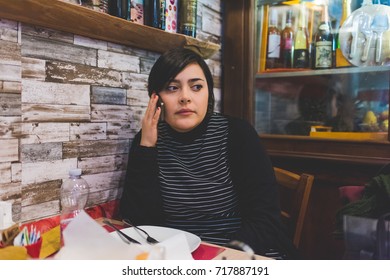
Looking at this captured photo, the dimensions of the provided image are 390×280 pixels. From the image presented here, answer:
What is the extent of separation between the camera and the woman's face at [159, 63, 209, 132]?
118 centimetres

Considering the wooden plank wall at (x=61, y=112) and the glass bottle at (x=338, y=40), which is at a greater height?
the glass bottle at (x=338, y=40)

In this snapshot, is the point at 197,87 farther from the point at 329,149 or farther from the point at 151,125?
the point at 329,149

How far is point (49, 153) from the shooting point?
1078 mm

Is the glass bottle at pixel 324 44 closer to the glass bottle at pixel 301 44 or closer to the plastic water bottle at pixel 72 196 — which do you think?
the glass bottle at pixel 301 44

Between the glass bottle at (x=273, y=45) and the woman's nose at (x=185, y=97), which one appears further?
the glass bottle at (x=273, y=45)

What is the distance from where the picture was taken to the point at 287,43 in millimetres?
1699

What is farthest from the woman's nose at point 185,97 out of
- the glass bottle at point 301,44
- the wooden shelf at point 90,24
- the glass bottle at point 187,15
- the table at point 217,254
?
the glass bottle at point 301,44

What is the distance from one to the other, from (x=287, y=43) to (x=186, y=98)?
2.47 ft

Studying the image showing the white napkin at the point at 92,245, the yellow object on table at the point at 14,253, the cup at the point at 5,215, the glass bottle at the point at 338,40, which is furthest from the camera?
the glass bottle at the point at 338,40

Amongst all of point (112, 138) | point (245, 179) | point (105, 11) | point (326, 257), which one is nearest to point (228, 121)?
point (245, 179)

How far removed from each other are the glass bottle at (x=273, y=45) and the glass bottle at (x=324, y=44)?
0.17 m

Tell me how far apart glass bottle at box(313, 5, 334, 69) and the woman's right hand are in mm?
728

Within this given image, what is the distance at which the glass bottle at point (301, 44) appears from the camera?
163 cm

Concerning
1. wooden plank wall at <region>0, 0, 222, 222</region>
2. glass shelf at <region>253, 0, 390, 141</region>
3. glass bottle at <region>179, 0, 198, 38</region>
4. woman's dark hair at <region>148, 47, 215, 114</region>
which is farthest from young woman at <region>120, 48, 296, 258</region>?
glass shelf at <region>253, 0, 390, 141</region>
